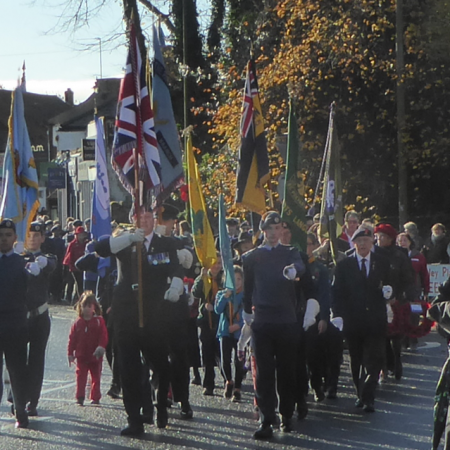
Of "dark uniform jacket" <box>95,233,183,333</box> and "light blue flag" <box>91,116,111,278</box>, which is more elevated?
"light blue flag" <box>91,116,111,278</box>

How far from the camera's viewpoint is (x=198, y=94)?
41.0 metres

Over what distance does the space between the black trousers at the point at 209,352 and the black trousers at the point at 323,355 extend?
1.05 m

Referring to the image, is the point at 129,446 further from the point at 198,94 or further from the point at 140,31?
the point at 198,94

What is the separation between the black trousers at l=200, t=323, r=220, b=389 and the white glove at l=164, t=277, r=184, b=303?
2.58 m

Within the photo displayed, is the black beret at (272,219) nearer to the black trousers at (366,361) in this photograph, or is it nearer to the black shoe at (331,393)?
the black trousers at (366,361)

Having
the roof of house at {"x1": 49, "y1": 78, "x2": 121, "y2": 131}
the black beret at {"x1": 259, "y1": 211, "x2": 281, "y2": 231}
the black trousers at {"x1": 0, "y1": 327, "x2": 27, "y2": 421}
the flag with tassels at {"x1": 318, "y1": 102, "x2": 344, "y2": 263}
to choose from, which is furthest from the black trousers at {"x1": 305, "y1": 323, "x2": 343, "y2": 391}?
the roof of house at {"x1": 49, "y1": 78, "x2": 121, "y2": 131}

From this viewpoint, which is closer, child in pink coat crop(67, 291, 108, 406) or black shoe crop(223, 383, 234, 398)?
child in pink coat crop(67, 291, 108, 406)

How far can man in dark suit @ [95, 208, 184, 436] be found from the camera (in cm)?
926

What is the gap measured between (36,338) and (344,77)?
15429 mm

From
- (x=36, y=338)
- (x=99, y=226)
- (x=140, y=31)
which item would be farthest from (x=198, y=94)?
(x=36, y=338)

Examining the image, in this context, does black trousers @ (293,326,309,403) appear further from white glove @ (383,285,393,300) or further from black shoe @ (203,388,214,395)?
black shoe @ (203,388,214,395)

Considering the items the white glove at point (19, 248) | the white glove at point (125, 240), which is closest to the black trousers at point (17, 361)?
the white glove at point (19, 248)

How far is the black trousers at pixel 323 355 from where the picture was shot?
11.5 meters

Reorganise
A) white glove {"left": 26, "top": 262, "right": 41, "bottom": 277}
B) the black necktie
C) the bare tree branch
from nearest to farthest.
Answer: white glove {"left": 26, "top": 262, "right": 41, "bottom": 277}, the black necktie, the bare tree branch
